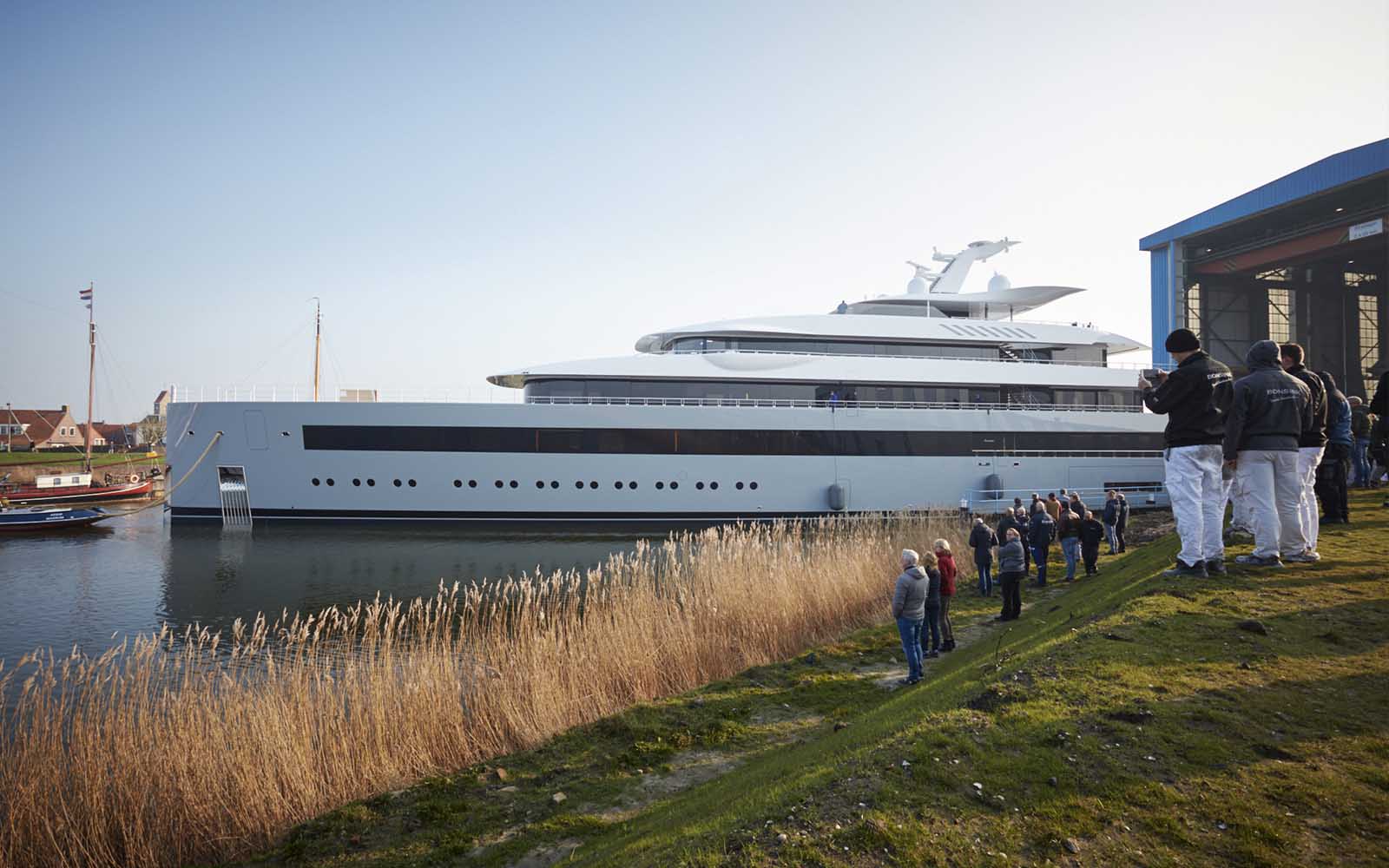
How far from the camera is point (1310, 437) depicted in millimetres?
6270

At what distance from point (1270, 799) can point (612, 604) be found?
5.58 meters

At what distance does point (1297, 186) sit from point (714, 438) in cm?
2203

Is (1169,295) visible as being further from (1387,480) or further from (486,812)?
(486,812)

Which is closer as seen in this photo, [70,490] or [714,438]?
[714,438]

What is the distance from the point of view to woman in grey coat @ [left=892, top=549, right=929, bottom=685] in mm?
5945

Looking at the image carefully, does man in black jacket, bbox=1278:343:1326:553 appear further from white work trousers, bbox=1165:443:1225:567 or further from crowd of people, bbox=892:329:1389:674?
white work trousers, bbox=1165:443:1225:567

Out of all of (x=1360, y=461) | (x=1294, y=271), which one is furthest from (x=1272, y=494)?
(x=1294, y=271)

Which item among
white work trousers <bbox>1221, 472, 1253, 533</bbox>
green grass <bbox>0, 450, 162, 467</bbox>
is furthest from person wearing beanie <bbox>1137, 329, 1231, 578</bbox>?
green grass <bbox>0, 450, 162, 467</bbox>

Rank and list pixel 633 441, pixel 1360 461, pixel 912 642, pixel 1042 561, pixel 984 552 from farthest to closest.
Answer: pixel 633 441 < pixel 1360 461 < pixel 1042 561 < pixel 984 552 < pixel 912 642

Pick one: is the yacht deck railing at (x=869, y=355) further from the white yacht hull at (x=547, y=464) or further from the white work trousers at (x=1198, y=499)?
the white work trousers at (x=1198, y=499)

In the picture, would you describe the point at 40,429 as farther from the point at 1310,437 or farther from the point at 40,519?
the point at 1310,437

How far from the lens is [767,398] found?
20.1 metres

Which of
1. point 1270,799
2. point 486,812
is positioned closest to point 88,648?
point 486,812

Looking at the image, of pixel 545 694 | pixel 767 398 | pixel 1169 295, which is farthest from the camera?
pixel 1169 295
